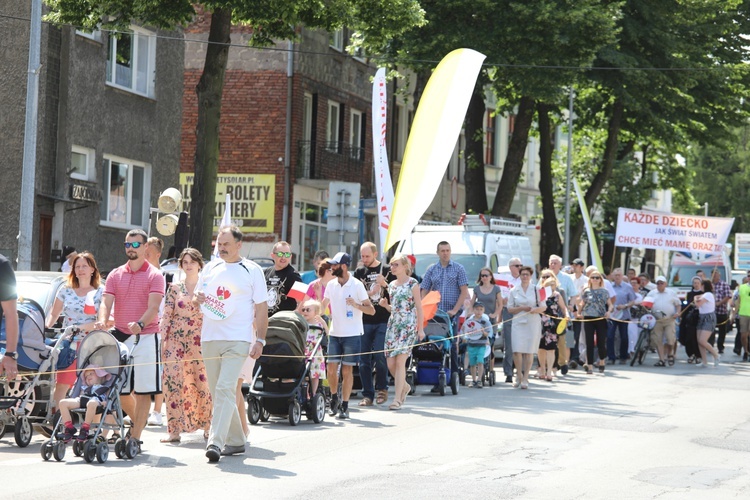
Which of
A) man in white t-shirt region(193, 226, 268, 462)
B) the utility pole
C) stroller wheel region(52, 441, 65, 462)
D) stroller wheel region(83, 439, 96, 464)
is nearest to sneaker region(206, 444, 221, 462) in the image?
man in white t-shirt region(193, 226, 268, 462)

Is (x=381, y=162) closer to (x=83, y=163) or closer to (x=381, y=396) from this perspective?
(x=381, y=396)

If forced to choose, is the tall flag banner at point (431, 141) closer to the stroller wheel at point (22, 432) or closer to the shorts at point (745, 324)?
the stroller wheel at point (22, 432)

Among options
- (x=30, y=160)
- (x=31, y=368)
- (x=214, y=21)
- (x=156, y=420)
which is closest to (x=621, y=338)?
(x=214, y=21)

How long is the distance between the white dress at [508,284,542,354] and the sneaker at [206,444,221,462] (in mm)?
9318

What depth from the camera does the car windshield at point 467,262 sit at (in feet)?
82.5

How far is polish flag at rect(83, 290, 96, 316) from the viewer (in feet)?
41.5

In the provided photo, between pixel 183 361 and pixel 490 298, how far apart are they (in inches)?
336

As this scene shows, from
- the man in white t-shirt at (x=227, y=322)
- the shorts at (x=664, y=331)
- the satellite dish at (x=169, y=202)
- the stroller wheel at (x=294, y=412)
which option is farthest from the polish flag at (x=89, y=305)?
the shorts at (x=664, y=331)

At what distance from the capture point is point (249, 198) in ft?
125

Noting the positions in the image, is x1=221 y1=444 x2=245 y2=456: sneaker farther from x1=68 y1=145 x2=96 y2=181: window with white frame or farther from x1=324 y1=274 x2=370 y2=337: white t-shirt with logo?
x1=68 y1=145 x2=96 y2=181: window with white frame

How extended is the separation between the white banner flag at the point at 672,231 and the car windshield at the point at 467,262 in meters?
7.79

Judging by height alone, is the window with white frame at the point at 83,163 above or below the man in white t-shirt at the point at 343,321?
above

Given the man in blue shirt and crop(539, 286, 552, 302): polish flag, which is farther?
the man in blue shirt

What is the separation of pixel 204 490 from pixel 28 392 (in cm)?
312
